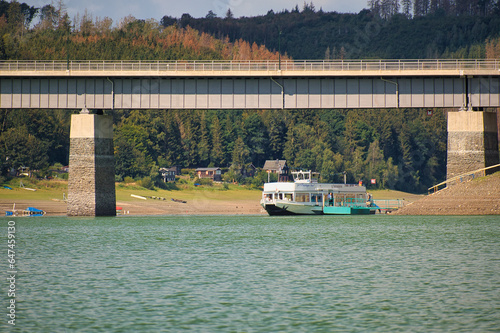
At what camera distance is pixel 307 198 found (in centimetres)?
8962

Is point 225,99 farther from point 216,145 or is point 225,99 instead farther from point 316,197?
point 216,145

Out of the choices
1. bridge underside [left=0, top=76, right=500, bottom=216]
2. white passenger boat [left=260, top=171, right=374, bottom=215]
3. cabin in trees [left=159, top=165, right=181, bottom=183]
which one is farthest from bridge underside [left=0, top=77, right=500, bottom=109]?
cabin in trees [left=159, top=165, right=181, bottom=183]

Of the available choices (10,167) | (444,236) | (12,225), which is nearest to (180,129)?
(10,167)

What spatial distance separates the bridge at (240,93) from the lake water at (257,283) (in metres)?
22.1

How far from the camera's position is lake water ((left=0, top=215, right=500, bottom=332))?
23.3 metres

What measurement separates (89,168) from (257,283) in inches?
1944

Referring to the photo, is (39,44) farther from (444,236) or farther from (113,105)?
(444,236)

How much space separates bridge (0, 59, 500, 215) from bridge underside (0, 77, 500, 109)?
0.12m

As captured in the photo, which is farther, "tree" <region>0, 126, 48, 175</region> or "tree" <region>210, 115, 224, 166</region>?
"tree" <region>210, 115, 224, 166</region>

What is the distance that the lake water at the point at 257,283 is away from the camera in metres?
23.3

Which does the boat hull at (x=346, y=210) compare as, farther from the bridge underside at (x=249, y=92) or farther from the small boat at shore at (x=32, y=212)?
the small boat at shore at (x=32, y=212)

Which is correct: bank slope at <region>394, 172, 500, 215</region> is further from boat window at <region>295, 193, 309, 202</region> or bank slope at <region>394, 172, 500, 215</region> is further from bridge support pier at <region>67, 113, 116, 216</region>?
bridge support pier at <region>67, 113, 116, 216</region>

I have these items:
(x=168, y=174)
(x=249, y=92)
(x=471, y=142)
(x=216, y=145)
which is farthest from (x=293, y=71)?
(x=216, y=145)

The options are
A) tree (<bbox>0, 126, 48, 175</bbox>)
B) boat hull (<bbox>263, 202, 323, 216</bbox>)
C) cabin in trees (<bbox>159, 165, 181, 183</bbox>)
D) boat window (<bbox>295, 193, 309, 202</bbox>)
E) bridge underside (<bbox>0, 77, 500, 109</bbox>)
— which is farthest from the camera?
cabin in trees (<bbox>159, 165, 181, 183</bbox>)
